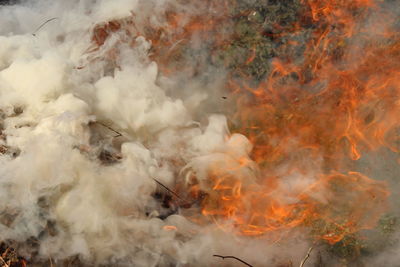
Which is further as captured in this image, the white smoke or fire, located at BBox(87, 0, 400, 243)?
fire, located at BBox(87, 0, 400, 243)

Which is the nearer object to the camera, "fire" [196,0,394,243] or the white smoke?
the white smoke

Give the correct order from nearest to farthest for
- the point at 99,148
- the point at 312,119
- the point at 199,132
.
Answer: the point at 99,148
the point at 199,132
the point at 312,119

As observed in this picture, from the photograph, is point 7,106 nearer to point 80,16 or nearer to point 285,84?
point 80,16

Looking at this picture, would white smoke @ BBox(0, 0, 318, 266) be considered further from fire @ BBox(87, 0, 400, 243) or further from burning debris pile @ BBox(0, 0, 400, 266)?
fire @ BBox(87, 0, 400, 243)

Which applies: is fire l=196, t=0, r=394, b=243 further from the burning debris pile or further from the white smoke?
the white smoke

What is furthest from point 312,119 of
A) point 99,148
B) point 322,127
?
point 99,148

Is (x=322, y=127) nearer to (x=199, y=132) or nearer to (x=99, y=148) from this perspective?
(x=199, y=132)

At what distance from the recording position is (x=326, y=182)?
4.83 metres

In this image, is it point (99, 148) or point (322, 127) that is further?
point (322, 127)

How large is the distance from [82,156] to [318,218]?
319 cm

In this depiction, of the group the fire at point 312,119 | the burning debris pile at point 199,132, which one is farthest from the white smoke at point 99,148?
the fire at point 312,119

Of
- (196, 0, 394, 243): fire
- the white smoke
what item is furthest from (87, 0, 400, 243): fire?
the white smoke

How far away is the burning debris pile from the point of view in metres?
4.30

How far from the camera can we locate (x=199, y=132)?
539 centimetres
